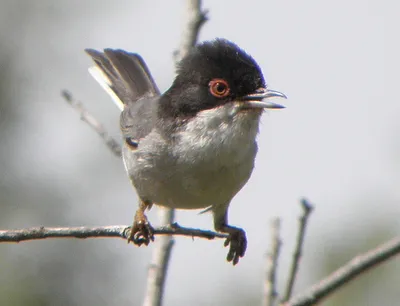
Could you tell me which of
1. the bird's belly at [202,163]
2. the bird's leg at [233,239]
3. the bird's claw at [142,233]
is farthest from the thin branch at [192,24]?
the bird's claw at [142,233]

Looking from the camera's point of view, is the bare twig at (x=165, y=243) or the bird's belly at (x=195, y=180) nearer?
the bare twig at (x=165, y=243)

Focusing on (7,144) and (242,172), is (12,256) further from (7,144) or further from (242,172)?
(242,172)

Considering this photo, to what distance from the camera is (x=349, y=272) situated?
354 centimetres

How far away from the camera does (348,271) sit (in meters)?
3.55

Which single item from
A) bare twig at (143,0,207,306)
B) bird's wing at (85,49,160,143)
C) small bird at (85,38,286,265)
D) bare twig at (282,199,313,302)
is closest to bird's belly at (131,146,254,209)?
small bird at (85,38,286,265)

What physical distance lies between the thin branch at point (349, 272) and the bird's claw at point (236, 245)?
169cm

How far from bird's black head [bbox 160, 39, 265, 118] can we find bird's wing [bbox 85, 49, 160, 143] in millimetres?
1183

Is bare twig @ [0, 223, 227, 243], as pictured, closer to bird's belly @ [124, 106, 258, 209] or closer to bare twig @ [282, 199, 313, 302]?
bare twig @ [282, 199, 313, 302]

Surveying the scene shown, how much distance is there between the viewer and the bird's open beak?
15.7 ft

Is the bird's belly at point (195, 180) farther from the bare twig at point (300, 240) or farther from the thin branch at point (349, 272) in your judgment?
the thin branch at point (349, 272)

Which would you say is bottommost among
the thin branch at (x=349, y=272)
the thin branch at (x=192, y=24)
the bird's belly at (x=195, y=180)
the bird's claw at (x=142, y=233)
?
the thin branch at (x=349, y=272)

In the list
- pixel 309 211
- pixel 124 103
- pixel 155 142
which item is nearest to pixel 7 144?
pixel 124 103

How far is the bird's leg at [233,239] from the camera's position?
214 inches

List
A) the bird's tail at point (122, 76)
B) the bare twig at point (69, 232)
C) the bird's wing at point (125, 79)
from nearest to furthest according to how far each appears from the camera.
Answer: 1. the bare twig at point (69, 232)
2. the bird's wing at point (125, 79)
3. the bird's tail at point (122, 76)
